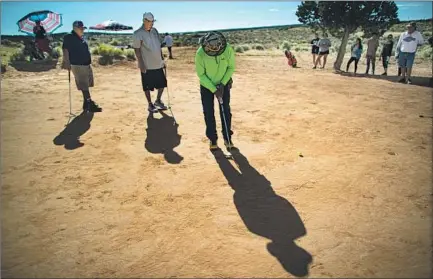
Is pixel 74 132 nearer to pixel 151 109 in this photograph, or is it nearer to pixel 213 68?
pixel 151 109

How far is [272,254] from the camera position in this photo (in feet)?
9.03

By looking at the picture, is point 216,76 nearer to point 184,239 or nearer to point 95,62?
point 184,239

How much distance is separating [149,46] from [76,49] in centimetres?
175

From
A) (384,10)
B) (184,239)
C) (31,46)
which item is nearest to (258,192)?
(184,239)

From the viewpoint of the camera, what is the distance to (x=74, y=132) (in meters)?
5.88

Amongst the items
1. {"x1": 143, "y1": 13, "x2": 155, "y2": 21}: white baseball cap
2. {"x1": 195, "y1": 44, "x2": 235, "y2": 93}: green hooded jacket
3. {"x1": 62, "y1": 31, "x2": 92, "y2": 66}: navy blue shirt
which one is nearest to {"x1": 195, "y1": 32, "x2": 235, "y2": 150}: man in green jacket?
{"x1": 195, "y1": 44, "x2": 235, "y2": 93}: green hooded jacket

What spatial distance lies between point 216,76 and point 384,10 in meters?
14.3

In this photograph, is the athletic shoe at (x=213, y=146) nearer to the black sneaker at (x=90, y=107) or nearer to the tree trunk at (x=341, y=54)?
the black sneaker at (x=90, y=107)

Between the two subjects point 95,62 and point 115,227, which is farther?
point 95,62

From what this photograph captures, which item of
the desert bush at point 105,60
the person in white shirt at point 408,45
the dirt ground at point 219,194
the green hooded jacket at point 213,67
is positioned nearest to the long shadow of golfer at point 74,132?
the dirt ground at point 219,194

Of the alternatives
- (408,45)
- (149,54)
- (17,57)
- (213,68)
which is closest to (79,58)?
(149,54)

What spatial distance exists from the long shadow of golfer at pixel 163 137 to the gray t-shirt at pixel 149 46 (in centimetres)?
119

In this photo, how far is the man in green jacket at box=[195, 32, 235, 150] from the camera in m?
4.21

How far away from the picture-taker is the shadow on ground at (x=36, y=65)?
41.3ft
